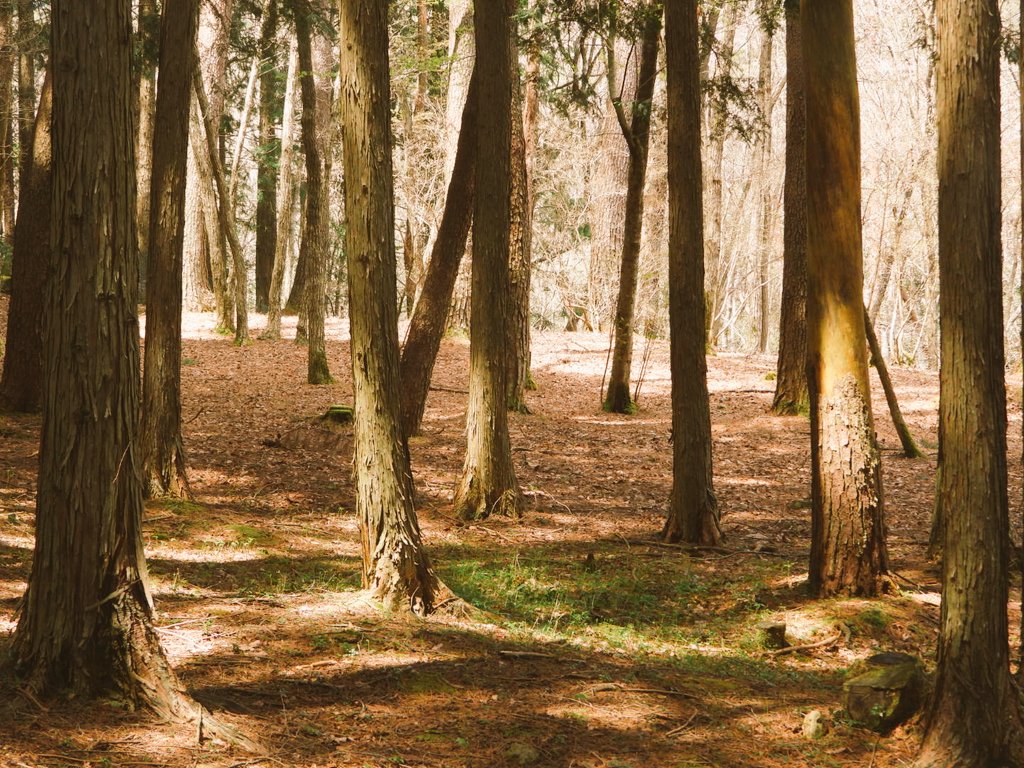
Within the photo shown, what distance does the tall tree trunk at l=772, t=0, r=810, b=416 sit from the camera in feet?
48.3

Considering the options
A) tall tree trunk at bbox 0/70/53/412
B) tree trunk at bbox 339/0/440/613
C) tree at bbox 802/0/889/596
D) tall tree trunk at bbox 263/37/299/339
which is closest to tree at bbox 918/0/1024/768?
tree at bbox 802/0/889/596

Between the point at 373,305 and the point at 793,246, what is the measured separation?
33.9 ft

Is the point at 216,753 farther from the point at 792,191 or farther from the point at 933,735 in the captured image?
the point at 792,191

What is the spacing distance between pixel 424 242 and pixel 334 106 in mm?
6775

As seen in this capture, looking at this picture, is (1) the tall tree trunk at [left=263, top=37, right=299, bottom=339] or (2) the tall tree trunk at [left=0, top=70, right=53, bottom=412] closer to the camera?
(2) the tall tree trunk at [left=0, top=70, right=53, bottom=412]

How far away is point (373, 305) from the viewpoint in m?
6.27

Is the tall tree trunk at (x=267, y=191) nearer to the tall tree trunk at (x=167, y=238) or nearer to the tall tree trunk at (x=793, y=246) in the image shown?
the tall tree trunk at (x=793, y=246)

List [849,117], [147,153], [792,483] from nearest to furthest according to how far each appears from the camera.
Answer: [849,117], [792,483], [147,153]

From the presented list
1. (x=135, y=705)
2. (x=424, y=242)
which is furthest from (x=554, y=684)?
(x=424, y=242)

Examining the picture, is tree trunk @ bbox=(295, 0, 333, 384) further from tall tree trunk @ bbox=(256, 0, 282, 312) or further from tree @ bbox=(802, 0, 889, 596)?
tall tree trunk @ bbox=(256, 0, 282, 312)

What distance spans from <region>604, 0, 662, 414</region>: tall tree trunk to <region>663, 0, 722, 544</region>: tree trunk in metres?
3.30

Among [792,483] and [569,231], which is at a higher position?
[569,231]

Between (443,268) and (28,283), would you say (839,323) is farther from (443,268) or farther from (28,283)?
(28,283)

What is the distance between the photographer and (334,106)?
21.1m
